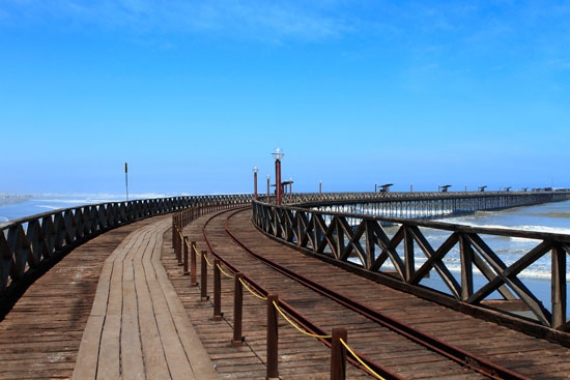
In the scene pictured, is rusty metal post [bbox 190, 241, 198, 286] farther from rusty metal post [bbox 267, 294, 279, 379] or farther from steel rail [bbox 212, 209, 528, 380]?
rusty metal post [bbox 267, 294, 279, 379]

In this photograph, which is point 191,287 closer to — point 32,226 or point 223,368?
point 32,226

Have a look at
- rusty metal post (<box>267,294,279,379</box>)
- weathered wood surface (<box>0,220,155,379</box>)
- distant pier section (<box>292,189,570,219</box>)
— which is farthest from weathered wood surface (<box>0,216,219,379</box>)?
distant pier section (<box>292,189,570,219</box>)

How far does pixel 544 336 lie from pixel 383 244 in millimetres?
4053

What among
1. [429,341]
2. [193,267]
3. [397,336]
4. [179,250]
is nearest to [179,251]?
[179,250]

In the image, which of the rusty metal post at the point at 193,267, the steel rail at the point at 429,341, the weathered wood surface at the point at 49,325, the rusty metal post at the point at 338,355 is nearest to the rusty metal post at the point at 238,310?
the weathered wood surface at the point at 49,325

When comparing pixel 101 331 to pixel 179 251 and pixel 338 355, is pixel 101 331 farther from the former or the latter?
pixel 179 251

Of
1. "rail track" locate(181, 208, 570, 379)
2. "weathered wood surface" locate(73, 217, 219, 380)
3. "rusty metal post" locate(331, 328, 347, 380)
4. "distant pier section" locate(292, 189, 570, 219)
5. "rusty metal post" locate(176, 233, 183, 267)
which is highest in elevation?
"rusty metal post" locate(331, 328, 347, 380)

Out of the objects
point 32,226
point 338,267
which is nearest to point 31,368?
point 32,226

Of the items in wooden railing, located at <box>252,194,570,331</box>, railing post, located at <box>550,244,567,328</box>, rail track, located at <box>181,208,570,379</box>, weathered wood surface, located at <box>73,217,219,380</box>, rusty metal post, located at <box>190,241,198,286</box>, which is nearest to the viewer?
rail track, located at <box>181,208,570,379</box>

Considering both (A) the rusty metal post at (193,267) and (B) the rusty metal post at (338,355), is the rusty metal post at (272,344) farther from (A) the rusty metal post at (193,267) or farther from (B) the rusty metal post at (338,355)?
(A) the rusty metal post at (193,267)

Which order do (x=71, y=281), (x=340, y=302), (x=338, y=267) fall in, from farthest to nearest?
(x=338, y=267) → (x=71, y=281) → (x=340, y=302)

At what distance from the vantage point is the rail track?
5073 millimetres

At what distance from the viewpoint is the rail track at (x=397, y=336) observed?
507 centimetres

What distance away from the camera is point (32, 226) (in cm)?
1059
